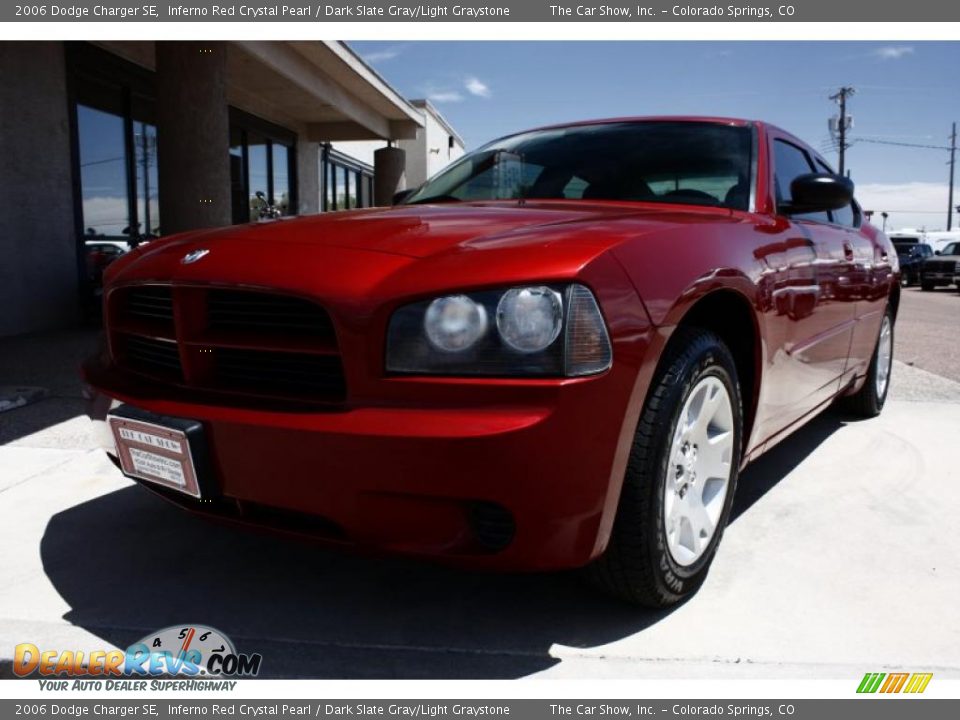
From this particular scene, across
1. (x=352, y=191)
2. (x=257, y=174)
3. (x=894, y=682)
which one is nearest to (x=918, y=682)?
(x=894, y=682)

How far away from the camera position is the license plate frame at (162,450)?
6.32 feet

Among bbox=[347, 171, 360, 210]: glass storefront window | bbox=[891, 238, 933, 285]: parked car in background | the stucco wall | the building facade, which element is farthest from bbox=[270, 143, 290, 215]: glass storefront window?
bbox=[891, 238, 933, 285]: parked car in background

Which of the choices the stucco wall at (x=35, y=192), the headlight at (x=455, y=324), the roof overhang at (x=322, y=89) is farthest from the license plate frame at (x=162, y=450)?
the roof overhang at (x=322, y=89)

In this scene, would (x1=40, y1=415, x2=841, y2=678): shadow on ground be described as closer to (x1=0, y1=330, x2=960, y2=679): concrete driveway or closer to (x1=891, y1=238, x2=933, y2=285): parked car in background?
(x1=0, y1=330, x2=960, y2=679): concrete driveway

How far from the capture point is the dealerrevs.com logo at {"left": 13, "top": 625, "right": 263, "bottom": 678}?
1923mm

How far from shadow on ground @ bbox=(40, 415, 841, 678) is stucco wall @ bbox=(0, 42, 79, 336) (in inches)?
225

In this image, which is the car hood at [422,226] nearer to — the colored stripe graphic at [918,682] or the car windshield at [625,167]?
the car windshield at [625,167]

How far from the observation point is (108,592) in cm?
231

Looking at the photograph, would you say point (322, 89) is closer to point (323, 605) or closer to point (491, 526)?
point (323, 605)

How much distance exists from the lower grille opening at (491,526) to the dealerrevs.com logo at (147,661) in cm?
65

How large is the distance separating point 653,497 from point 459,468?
1.77 ft

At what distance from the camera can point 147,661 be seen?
195cm
